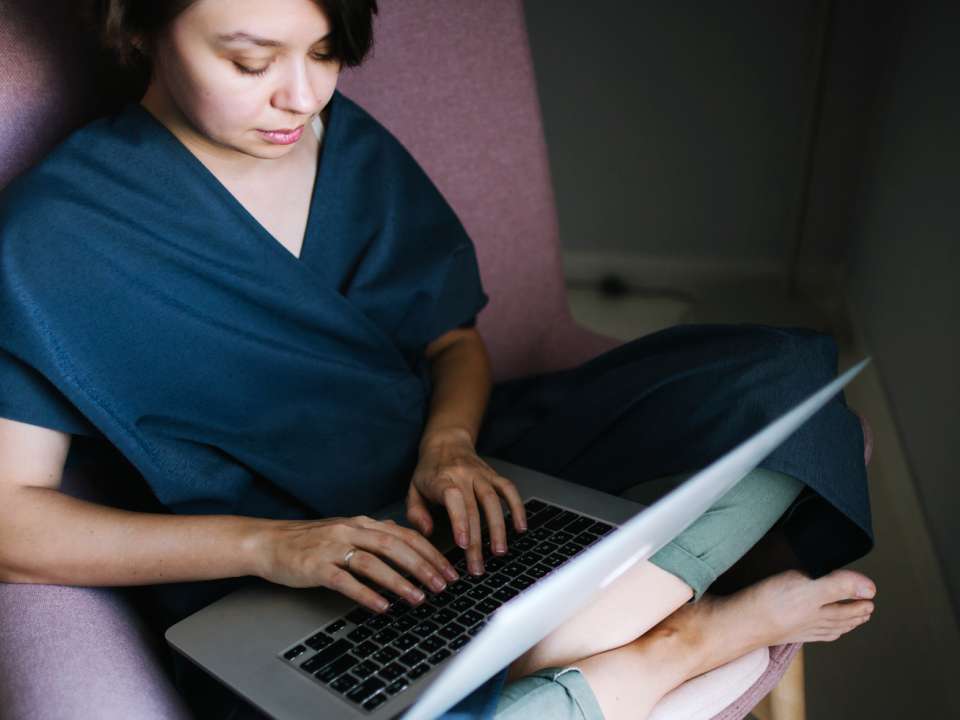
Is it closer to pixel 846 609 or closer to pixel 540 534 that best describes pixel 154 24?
pixel 540 534

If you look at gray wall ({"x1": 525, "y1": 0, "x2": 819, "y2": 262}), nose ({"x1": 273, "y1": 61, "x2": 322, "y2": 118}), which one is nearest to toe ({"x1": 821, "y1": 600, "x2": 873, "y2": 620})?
nose ({"x1": 273, "y1": 61, "x2": 322, "y2": 118})

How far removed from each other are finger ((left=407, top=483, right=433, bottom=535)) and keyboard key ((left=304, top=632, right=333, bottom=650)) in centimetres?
15

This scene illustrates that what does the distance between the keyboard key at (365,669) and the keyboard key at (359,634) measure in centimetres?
3

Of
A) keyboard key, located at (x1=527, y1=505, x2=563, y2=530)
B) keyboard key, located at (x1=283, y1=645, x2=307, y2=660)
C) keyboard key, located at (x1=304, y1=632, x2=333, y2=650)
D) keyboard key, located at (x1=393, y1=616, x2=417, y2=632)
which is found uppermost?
keyboard key, located at (x1=527, y1=505, x2=563, y2=530)

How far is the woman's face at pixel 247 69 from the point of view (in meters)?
0.78

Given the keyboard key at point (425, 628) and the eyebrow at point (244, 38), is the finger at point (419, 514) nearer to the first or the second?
the keyboard key at point (425, 628)

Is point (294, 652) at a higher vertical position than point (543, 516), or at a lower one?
lower

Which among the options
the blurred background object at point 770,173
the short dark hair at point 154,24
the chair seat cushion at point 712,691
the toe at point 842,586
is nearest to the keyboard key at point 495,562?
the chair seat cushion at point 712,691

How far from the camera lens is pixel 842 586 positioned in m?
0.97

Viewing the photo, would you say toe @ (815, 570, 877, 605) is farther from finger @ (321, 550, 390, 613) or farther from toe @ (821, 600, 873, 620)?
finger @ (321, 550, 390, 613)

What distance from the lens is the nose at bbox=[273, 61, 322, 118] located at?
0.84 metres

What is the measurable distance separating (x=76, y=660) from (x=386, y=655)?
0.78 ft

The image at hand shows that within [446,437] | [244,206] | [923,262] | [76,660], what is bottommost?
[76,660]

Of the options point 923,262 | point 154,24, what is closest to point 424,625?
point 154,24
